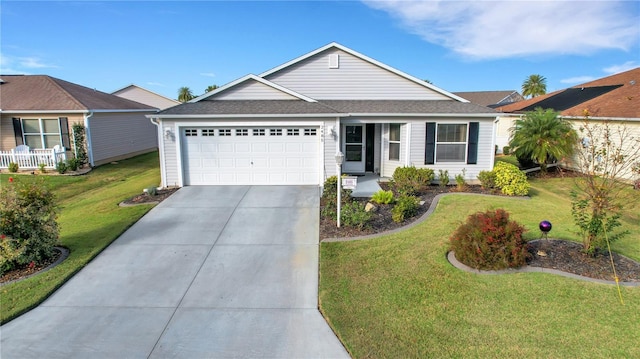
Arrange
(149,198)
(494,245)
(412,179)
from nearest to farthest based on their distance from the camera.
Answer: (494,245) < (149,198) < (412,179)

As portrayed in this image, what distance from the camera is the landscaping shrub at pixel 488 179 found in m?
12.5

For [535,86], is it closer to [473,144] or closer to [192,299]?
[473,144]

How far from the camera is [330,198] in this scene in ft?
35.0

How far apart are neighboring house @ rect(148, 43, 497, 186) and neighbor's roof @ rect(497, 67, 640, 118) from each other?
4615 mm

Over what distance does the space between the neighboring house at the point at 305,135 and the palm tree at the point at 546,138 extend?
10.8 feet

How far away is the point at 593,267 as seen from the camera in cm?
661

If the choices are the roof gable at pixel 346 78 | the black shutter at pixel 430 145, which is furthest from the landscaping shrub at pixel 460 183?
the roof gable at pixel 346 78

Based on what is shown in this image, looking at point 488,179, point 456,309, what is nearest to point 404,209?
point 456,309

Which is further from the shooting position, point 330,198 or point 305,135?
point 305,135

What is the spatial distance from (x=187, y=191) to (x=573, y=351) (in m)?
11.0

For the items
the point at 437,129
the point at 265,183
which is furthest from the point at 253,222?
the point at 437,129

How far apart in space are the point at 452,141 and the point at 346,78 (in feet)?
16.8

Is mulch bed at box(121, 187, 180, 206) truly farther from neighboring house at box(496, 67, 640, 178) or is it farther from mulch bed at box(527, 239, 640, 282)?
neighboring house at box(496, 67, 640, 178)

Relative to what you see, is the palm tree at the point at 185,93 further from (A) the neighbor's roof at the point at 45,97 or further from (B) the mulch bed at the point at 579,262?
(B) the mulch bed at the point at 579,262
